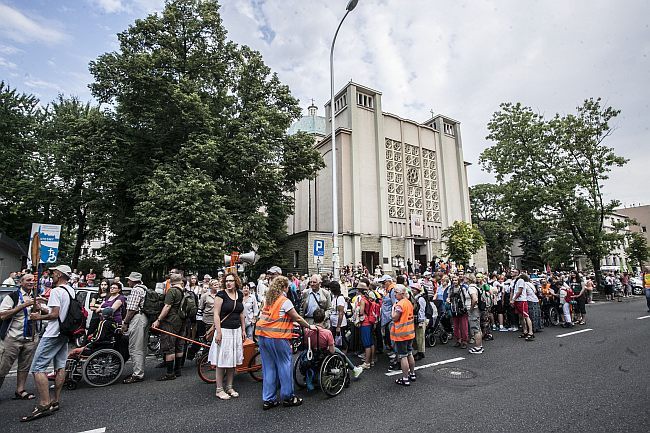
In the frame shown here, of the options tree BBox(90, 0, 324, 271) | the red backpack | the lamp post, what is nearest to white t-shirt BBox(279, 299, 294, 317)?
the red backpack

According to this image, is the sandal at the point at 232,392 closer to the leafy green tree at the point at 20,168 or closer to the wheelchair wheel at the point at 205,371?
the wheelchair wheel at the point at 205,371

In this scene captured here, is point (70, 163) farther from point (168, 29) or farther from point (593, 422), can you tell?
point (593, 422)

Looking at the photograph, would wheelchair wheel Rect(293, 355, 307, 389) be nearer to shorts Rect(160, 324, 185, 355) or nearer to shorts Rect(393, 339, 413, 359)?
shorts Rect(393, 339, 413, 359)

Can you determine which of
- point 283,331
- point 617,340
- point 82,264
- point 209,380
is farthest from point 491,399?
point 82,264

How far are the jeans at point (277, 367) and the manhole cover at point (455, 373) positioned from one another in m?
3.30

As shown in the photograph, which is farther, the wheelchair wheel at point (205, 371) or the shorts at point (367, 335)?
the shorts at point (367, 335)

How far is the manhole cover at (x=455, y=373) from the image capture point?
666 centimetres

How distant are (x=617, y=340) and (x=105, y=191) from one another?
78.3 feet

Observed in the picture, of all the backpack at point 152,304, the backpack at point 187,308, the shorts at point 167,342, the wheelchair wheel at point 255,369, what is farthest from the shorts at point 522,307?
the backpack at point 152,304

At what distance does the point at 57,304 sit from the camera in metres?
5.21

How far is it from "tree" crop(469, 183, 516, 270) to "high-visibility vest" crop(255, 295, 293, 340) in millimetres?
46280

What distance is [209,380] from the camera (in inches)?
257

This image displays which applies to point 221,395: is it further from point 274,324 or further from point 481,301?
point 481,301

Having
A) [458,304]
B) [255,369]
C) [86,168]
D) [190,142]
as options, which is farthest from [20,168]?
[458,304]
